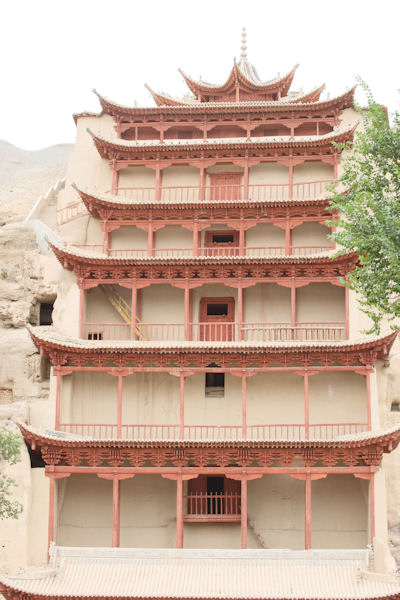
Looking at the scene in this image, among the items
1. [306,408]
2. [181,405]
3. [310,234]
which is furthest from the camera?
[310,234]

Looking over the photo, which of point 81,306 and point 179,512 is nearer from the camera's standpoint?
point 179,512

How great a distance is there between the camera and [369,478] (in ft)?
87.9

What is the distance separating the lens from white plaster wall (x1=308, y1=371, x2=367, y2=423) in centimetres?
Answer: 2950

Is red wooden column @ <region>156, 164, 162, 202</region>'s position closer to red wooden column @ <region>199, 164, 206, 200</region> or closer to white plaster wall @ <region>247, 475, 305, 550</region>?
red wooden column @ <region>199, 164, 206, 200</region>

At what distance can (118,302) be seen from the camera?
31.7 m

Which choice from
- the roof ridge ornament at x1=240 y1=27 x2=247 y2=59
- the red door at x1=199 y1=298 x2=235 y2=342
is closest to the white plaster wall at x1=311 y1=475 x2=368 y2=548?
the red door at x1=199 y1=298 x2=235 y2=342

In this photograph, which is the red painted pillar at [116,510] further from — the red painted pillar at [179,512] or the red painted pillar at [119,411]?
the red painted pillar at [179,512]

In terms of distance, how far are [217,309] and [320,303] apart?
374 cm

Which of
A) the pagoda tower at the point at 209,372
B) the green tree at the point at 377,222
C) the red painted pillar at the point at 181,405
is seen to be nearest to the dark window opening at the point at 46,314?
the pagoda tower at the point at 209,372

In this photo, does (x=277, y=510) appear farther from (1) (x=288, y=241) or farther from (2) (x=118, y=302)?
(1) (x=288, y=241)

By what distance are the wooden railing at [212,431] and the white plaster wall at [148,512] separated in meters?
1.49

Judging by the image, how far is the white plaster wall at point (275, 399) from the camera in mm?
29703

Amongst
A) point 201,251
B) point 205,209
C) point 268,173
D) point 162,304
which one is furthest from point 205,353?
point 268,173

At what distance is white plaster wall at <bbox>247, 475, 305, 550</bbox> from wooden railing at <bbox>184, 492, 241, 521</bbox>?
60cm
